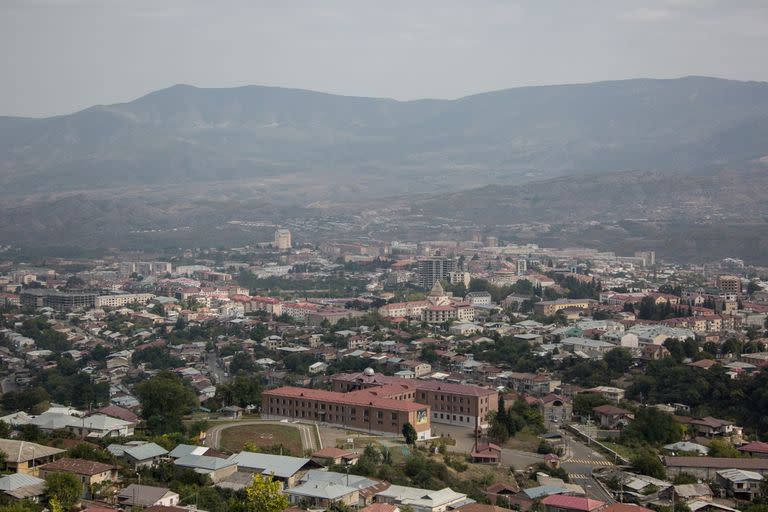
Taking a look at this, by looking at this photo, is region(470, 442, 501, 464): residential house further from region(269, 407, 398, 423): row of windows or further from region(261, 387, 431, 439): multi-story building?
region(269, 407, 398, 423): row of windows

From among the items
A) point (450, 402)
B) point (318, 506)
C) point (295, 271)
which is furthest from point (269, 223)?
point (318, 506)

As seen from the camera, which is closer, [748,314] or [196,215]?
[748,314]

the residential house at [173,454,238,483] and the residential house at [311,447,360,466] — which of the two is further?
the residential house at [311,447,360,466]

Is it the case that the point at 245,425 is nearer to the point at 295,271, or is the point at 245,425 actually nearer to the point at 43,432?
the point at 43,432

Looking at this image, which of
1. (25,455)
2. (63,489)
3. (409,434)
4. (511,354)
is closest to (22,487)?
(63,489)

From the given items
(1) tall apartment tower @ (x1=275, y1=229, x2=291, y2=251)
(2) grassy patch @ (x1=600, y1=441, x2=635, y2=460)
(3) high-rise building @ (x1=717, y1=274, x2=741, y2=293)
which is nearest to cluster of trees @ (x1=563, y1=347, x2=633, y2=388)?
(2) grassy patch @ (x1=600, y1=441, x2=635, y2=460)

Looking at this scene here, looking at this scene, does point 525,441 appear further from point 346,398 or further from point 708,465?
point 708,465
